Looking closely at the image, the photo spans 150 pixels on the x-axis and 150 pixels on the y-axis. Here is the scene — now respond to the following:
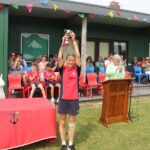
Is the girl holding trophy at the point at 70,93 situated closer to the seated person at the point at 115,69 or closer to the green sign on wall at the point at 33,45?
the seated person at the point at 115,69

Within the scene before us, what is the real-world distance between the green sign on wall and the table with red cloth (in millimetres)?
7013

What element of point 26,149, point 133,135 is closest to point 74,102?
point 26,149

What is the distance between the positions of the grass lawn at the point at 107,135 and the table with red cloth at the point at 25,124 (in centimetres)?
27

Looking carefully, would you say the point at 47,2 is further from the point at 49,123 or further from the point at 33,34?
the point at 49,123

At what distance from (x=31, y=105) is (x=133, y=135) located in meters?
2.13

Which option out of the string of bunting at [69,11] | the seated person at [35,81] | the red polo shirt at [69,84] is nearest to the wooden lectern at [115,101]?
the red polo shirt at [69,84]

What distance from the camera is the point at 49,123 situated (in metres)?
5.48

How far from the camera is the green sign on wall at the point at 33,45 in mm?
12468

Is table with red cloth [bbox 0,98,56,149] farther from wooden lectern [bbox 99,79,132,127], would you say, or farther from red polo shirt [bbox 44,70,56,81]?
red polo shirt [bbox 44,70,56,81]

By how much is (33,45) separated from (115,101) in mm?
6218

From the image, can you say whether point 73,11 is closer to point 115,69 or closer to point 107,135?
point 115,69

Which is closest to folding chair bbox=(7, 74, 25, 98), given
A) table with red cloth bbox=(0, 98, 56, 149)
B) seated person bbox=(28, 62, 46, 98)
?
seated person bbox=(28, 62, 46, 98)

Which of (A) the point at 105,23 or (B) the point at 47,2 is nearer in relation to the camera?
(B) the point at 47,2

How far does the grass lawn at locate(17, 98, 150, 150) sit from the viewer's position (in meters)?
5.63
